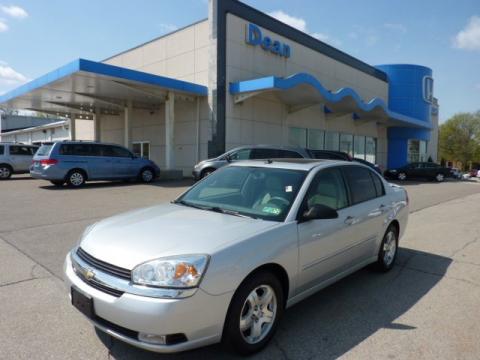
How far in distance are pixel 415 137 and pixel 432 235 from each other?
30270 mm

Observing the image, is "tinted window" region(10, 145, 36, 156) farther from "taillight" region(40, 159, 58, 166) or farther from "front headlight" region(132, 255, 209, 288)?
"front headlight" region(132, 255, 209, 288)

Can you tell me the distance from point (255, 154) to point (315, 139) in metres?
12.3

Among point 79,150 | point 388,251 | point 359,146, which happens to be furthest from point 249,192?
point 359,146

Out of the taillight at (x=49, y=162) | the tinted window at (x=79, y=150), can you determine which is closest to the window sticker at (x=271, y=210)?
the taillight at (x=49, y=162)

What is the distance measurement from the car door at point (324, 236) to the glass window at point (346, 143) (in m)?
24.4

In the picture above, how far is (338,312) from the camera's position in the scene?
3.56 m

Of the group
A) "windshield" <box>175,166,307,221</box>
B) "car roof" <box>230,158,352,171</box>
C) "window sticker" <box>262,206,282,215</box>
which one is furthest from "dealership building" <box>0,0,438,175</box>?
"window sticker" <box>262,206,282,215</box>

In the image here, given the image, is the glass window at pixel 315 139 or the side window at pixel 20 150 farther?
the glass window at pixel 315 139

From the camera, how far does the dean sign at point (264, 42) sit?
18781mm

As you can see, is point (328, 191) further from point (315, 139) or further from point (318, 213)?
point (315, 139)

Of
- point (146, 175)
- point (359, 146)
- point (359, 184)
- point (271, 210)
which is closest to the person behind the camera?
point (271, 210)

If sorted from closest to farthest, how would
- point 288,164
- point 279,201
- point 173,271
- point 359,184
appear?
point 173,271 → point 279,201 → point 288,164 → point 359,184

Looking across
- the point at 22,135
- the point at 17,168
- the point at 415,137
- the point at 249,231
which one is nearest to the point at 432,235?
the point at 249,231

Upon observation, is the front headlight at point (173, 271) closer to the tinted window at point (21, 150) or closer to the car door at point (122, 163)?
the car door at point (122, 163)
